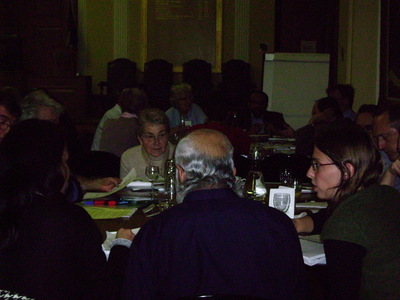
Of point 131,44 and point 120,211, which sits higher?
point 131,44

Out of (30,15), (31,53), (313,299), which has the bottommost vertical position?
(313,299)

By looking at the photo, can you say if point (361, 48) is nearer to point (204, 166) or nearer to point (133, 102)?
point (133, 102)

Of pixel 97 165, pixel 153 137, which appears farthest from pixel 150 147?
pixel 97 165

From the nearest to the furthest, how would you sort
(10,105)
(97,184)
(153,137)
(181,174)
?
(181,174)
(97,184)
(153,137)
(10,105)

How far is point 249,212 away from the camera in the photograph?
1.84m

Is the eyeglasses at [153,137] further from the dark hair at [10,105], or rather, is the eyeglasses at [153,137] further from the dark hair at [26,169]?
the dark hair at [26,169]

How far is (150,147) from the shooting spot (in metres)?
4.15

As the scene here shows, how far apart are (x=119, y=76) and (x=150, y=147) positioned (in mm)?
8228

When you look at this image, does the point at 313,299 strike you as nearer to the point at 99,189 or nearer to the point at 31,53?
the point at 99,189

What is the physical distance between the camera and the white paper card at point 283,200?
2.92 m

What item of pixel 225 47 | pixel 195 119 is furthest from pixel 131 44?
pixel 195 119

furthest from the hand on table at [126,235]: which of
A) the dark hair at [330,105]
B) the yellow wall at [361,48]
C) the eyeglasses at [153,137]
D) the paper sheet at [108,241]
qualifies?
the yellow wall at [361,48]

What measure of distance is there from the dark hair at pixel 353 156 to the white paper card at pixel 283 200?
0.68m

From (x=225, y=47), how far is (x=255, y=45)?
628mm
